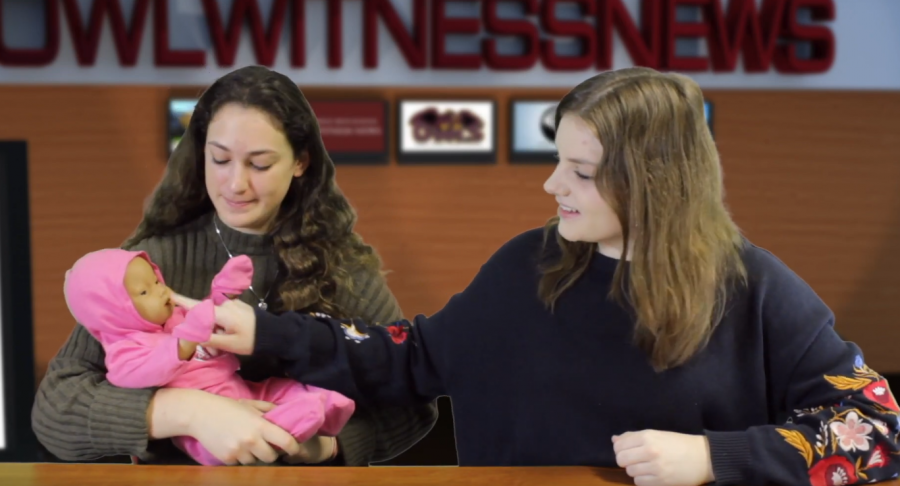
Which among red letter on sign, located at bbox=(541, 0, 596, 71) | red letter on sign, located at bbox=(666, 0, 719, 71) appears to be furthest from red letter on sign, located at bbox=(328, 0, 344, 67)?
red letter on sign, located at bbox=(666, 0, 719, 71)

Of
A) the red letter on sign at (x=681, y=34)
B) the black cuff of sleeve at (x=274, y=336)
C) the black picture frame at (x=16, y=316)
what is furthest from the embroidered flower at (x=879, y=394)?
the red letter on sign at (x=681, y=34)

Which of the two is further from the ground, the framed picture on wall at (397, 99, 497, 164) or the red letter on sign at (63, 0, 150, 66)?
the red letter on sign at (63, 0, 150, 66)

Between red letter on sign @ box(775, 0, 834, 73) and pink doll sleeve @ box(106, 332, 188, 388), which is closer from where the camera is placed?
pink doll sleeve @ box(106, 332, 188, 388)

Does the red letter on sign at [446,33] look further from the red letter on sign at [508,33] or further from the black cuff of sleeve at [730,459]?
the black cuff of sleeve at [730,459]

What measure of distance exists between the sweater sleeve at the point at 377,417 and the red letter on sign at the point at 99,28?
3490 millimetres

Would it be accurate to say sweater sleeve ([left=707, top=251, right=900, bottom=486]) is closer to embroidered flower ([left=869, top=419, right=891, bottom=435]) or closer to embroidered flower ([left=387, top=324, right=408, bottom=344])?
embroidered flower ([left=869, top=419, right=891, bottom=435])

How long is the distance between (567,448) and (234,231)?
Result: 690 millimetres

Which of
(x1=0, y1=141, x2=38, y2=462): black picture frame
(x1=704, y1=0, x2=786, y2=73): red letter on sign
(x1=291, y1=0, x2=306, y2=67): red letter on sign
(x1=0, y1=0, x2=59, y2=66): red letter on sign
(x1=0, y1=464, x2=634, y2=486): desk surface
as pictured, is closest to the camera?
(x1=0, y1=464, x2=634, y2=486): desk surface

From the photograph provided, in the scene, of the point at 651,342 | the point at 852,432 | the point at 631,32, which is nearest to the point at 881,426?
the point at 852,432

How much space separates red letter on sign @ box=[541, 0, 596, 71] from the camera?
5.14m

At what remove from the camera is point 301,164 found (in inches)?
69.4

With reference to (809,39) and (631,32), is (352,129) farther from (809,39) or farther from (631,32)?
(809,39)

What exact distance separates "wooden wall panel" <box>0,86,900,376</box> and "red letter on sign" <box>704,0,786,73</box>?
19cm

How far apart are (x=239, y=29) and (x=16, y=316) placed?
6.04 ft
